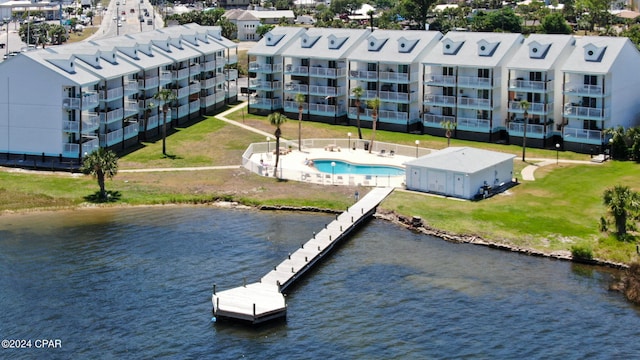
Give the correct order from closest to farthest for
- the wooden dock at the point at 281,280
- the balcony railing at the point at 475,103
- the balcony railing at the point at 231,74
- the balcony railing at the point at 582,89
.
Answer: the wooden dock at the point at 281,280
the balcony railing at the point at 582,89
the balcony railing at the point at 475,103
the balcony railing at the point at 231,74

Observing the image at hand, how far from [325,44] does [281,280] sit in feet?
209

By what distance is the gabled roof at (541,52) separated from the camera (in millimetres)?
111062


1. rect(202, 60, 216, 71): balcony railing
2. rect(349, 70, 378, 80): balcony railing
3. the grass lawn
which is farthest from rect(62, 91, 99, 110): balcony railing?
rect(349, 70, 378, 80): balcony railing

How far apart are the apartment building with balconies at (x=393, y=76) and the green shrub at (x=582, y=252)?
46.0 meters

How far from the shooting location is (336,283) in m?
71.4

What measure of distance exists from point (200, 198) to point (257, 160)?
14905mm

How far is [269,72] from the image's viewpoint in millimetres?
129375

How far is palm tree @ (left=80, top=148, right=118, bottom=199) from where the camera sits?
89438mm

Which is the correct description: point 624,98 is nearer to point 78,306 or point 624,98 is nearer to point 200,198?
point 200,198

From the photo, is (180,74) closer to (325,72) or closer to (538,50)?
(325,72)

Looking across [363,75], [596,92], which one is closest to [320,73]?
[363,75]

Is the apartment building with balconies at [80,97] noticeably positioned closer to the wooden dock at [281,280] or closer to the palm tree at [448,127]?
the wooden dock at [281,280]

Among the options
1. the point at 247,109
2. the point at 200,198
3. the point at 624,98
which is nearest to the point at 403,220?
the point at 200,198

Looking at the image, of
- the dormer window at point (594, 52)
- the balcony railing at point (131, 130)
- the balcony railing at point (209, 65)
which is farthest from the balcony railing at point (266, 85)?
the dormer window at point (594, 52)
